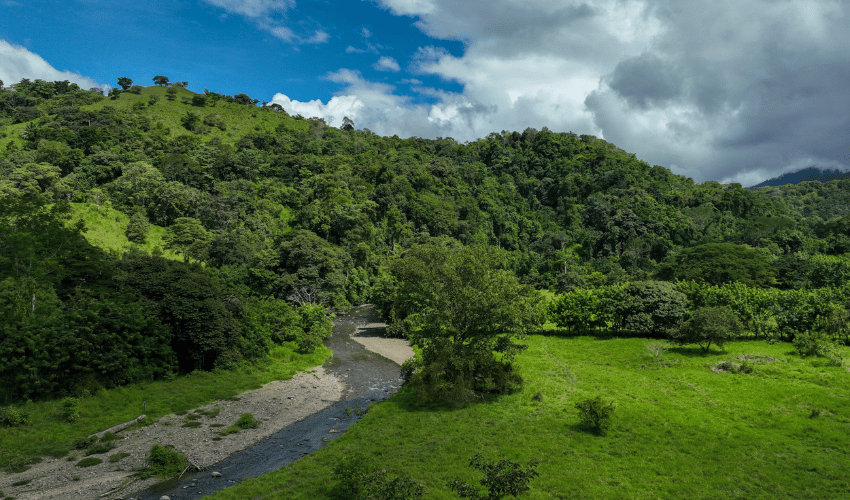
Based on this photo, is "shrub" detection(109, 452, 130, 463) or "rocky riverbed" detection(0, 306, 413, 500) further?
"shrub" detection(109, 452, 130, 463)

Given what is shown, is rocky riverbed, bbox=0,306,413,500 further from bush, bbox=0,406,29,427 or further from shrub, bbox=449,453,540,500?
shrub, bbox=449,453,540,500

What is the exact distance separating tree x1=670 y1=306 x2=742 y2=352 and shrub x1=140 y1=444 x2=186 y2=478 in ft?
151

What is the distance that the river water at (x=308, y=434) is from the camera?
2167 cm

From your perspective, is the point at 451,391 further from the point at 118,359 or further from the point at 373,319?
the point at 373,319

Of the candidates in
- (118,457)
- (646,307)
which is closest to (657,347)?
(646,307)

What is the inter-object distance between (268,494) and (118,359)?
2063 centimetres

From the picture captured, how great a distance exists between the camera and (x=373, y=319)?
7750cm

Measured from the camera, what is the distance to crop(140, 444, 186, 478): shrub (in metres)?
22.4

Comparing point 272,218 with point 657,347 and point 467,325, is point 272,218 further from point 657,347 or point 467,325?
point 657,347

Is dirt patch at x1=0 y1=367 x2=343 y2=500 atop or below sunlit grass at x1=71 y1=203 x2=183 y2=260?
below

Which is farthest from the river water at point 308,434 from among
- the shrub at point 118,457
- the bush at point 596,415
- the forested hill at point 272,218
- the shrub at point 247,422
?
the bush at point 596,415

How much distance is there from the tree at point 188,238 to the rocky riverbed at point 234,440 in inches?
1675

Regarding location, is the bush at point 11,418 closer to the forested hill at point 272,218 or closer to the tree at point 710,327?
the forested hill at point 272,218

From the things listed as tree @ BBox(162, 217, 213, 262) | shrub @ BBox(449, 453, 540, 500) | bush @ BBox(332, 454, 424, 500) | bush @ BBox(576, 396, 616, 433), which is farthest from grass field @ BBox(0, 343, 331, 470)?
tree @ BBox(162, 217, 213, 262)
